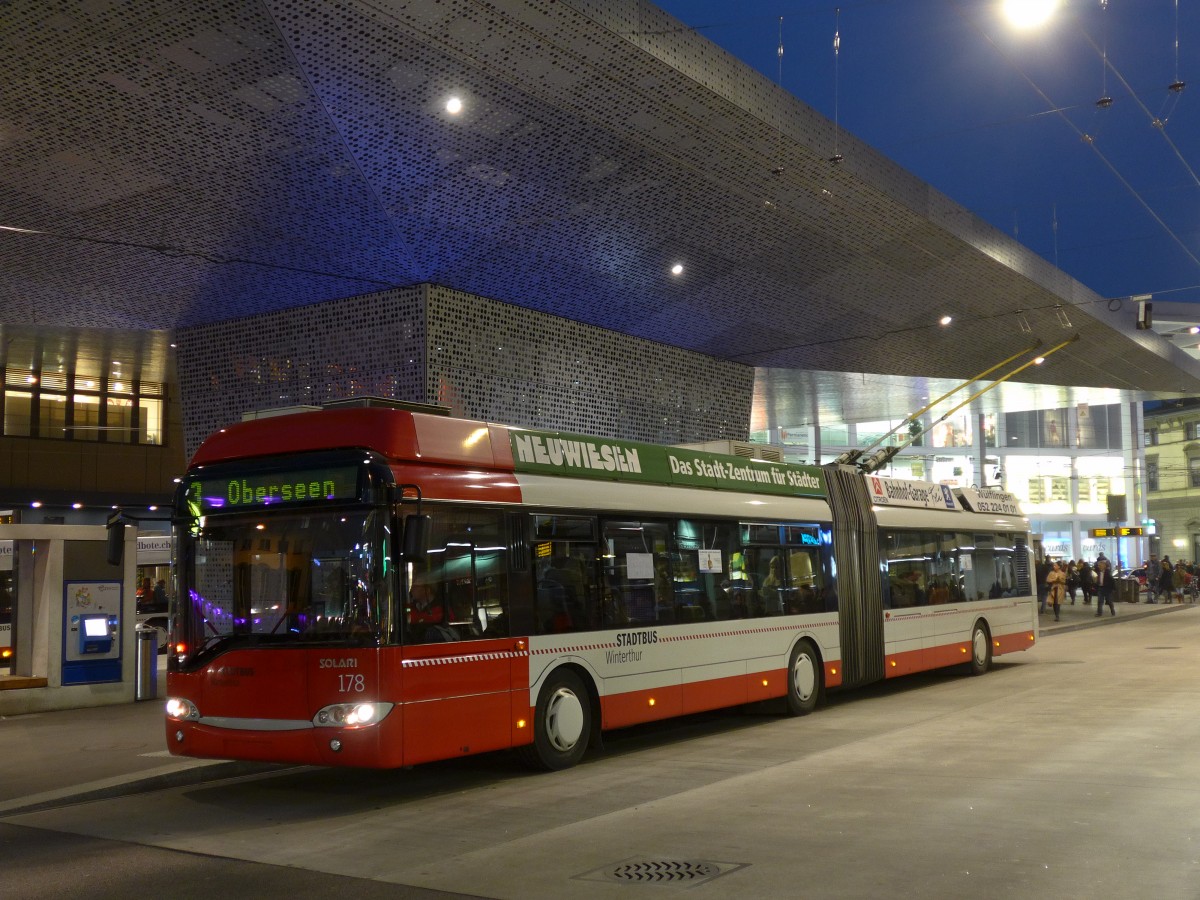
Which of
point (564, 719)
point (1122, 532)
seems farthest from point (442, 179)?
point (1122, 532)

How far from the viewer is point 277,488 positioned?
943 centimetres

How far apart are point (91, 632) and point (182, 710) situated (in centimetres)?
704

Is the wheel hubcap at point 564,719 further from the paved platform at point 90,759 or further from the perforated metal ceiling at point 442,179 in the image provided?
the perforated metal ceiling at point 442,179

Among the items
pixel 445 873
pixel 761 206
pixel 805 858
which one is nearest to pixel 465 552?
pixel 445 873

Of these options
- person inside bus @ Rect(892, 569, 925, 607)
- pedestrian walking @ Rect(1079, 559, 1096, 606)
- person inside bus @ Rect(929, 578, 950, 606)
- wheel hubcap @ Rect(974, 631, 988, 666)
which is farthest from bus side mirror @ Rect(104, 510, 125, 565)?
pedestrian walking @ Rect(1079, 559, 1096, 606)

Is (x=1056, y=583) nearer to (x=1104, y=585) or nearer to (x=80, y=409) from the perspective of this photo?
(x=1104, y=585)

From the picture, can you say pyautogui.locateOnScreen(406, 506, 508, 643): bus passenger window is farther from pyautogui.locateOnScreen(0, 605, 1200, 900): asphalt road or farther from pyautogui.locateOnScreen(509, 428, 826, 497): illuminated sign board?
pyautogui.locateOnScreen(0, 605, 1200, 900): asphalt road

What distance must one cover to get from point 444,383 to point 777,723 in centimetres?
616

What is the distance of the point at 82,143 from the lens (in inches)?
470

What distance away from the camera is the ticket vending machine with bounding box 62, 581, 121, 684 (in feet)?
51.3

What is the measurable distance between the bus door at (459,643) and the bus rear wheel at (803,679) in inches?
203

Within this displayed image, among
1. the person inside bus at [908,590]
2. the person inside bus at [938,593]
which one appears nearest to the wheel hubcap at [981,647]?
the person inside bus at [938,593]

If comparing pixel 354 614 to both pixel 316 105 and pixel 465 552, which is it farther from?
pixel 316 105

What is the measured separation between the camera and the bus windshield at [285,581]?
29.5 feet
